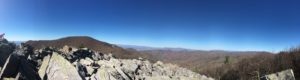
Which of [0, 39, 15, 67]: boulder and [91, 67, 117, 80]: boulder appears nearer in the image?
[0, 39, 15, 67]: boulder

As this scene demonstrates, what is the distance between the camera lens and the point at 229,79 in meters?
164

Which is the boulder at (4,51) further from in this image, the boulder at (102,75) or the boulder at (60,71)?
the boulder at (102,75)


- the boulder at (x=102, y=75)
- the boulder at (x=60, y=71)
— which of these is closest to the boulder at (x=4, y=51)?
the boulder at (x=60, y=71)

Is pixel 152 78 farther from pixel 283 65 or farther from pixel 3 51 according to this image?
pixel 283 65

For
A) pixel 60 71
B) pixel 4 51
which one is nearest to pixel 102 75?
pixel 60 71

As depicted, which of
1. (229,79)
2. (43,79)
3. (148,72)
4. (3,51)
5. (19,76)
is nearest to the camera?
(19,76)

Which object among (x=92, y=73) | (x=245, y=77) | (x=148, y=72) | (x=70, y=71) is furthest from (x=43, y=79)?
(x=245, y=77)

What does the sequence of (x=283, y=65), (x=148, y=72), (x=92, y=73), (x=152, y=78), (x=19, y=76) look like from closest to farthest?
1. (x=19, y=76)
2. (x=92, y=73)
3. (x=152, y=78)
4. (x=148, y=72)
5. (x=283, y=65)

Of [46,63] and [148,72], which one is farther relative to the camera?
[148,72]

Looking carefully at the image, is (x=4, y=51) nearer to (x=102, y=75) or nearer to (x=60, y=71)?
(x=60, y=71)

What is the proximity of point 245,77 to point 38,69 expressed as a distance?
114776 mm

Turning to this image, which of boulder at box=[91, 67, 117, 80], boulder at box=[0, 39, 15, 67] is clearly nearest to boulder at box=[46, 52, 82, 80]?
boulder at box=[0, 39, 15, 67]

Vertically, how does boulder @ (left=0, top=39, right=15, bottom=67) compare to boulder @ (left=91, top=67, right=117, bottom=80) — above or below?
above

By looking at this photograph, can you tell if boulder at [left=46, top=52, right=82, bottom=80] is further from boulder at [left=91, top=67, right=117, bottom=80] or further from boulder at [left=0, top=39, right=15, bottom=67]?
boulder at [left=91, top=67, right=117, bottom=80]
